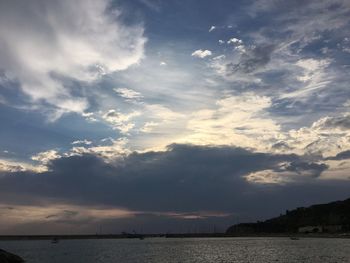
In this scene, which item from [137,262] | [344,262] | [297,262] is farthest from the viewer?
[137,262]

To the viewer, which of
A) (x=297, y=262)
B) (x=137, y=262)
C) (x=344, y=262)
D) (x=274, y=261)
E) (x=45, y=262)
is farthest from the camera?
(x=45, y=262)

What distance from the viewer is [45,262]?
382 feet

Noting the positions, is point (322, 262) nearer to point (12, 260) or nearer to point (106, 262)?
point (106, 262)

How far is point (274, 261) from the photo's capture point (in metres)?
99.7

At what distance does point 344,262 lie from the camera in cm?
8756

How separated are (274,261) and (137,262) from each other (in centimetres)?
3198

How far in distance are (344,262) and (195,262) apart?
3306cm

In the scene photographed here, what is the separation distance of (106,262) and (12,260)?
2165cm

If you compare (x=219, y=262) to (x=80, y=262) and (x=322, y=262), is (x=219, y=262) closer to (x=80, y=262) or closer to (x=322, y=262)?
(x=322, y=262)

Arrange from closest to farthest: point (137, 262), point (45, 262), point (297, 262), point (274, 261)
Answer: point (297, 262)
point (274, 261)
point (137, 262)
point (45, 262)

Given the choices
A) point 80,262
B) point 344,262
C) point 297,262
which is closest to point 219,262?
point 297,262

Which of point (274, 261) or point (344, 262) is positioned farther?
point (274, 261)

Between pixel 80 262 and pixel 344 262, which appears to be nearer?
pixel 344 262

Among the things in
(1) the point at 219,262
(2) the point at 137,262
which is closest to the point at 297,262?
(1) the point at 219,262
